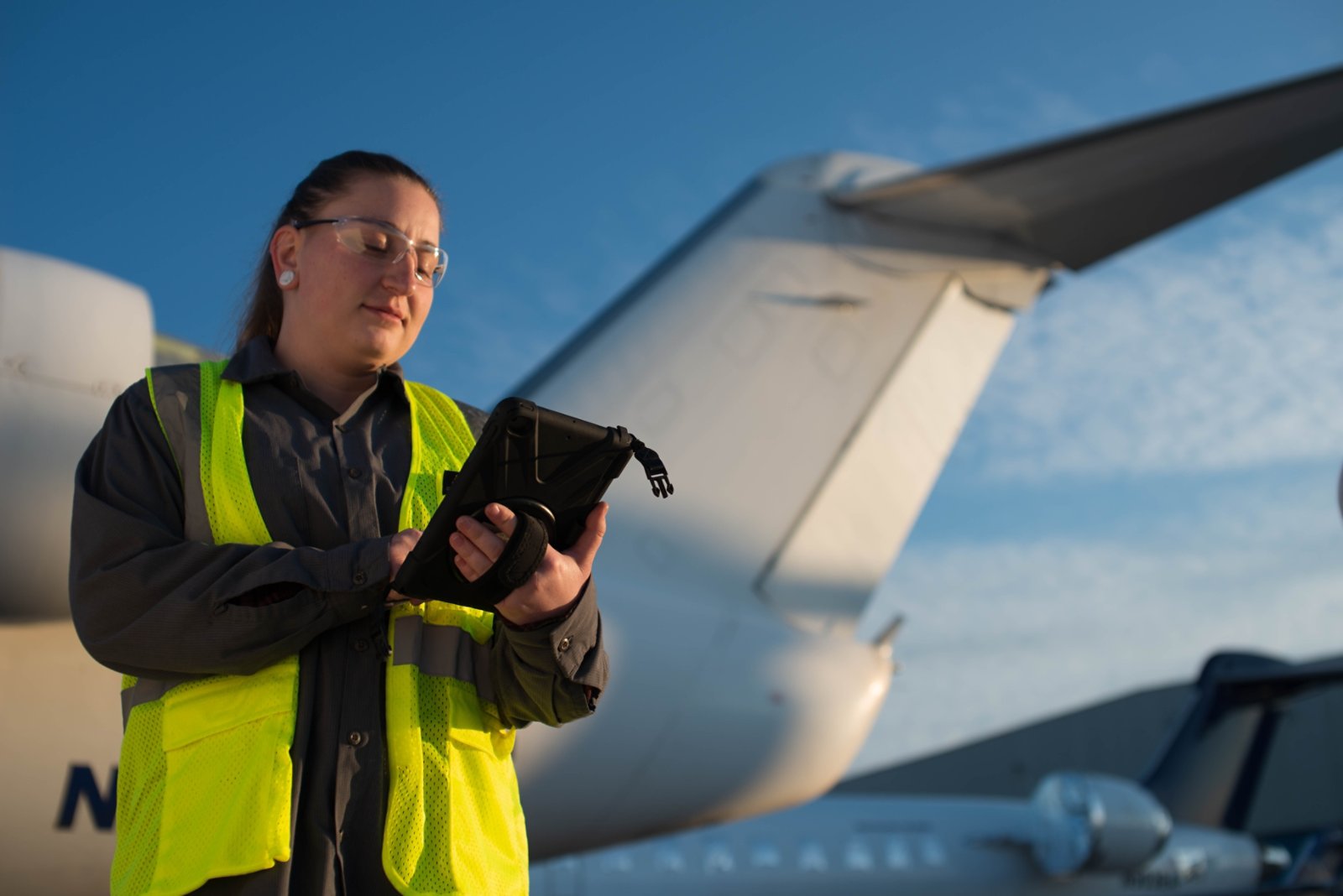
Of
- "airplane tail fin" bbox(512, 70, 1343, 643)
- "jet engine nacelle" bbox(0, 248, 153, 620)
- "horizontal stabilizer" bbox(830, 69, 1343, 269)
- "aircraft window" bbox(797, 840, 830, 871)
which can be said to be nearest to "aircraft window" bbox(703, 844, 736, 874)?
"aircraft window" bbox(797, 840, 830, 871)

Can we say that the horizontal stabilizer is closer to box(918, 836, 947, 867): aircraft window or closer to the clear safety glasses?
the clear safety glasses

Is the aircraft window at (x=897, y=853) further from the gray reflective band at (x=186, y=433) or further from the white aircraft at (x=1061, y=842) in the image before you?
the gray reflective band at (x=186, y=433)

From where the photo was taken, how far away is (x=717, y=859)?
9.92m

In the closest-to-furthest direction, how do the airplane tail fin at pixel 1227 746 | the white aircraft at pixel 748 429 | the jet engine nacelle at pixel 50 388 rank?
1. the jet engine nacelle at pixel 50 388
2. the white aircraft at pixel 748 429
3. the airplane tail fin at pixel 1227 746

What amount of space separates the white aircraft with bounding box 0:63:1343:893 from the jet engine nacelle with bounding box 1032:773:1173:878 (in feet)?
26.3

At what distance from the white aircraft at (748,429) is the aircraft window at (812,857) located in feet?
20.6

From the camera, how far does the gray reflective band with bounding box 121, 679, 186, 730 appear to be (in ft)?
5.32

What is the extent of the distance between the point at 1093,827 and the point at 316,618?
11918mm

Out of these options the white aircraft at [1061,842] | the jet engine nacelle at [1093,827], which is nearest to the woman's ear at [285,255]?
the white aircraft at [1061,842]

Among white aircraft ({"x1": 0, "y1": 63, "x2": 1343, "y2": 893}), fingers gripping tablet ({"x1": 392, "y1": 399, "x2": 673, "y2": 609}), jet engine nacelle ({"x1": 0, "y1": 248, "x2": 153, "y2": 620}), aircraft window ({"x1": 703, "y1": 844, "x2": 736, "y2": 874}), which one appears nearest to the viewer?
fingers gripping tablet ({"x1": 392, "y1": 399, "x2": 673, "y2": 609})

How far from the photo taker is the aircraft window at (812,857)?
1054 cm

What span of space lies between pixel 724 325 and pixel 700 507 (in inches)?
30.6

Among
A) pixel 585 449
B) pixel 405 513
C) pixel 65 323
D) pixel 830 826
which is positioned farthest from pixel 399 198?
pixel 830 826

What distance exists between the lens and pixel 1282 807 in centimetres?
2980
